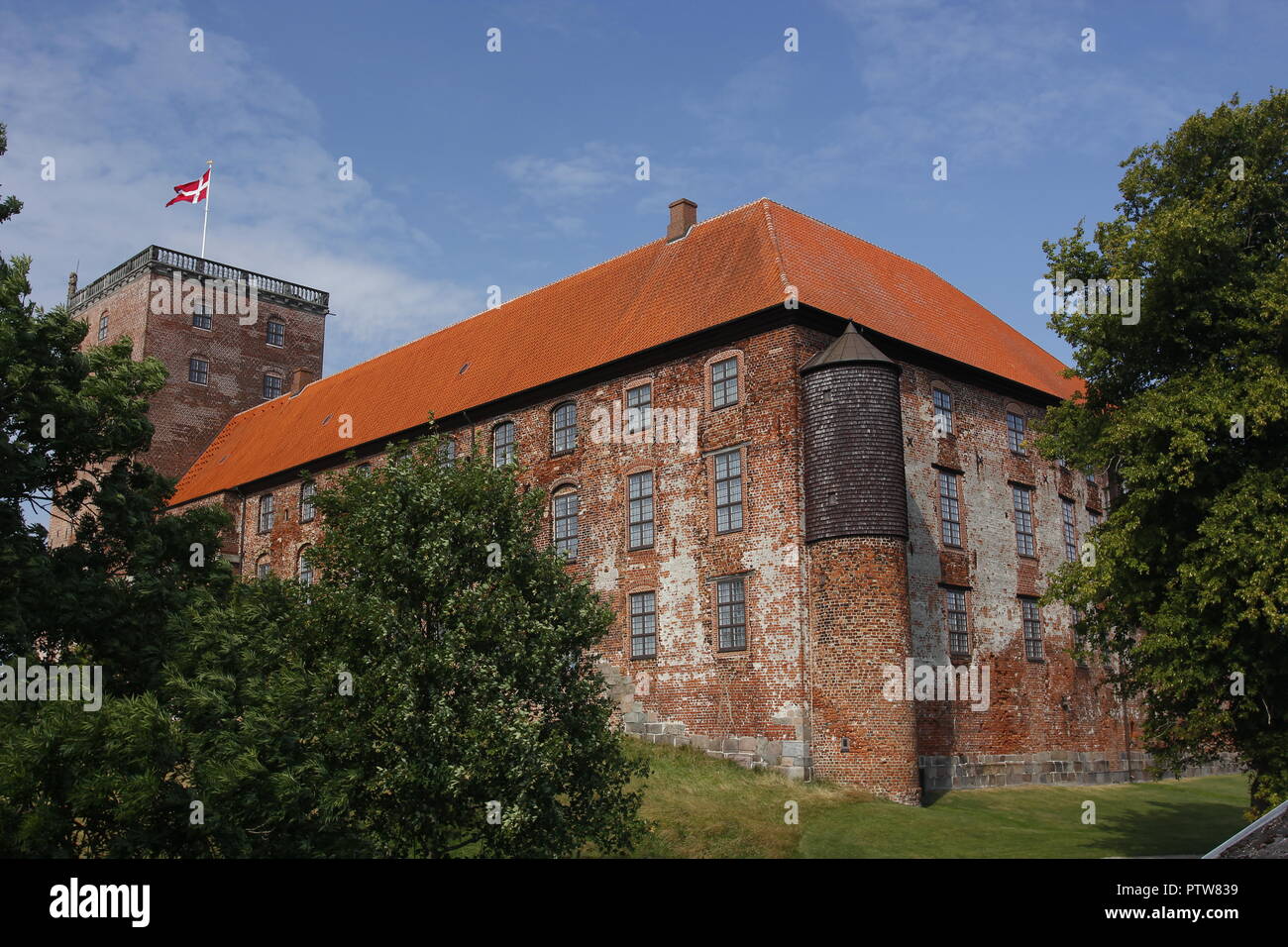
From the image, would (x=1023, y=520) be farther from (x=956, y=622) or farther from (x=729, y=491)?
(x=729, y=491)

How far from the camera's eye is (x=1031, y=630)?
95.5 feet

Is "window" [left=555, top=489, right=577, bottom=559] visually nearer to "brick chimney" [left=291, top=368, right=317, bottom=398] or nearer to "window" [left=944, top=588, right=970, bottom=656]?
"window" [left=944, top=588, right=970, bottom=656]

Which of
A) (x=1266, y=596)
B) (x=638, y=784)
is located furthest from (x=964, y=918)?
(x=638, y=784)

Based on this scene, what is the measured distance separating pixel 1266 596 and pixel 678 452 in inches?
566

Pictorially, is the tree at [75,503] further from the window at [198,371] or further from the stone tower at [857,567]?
the window at [198,371]

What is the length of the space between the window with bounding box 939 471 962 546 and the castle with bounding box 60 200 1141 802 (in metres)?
0.08

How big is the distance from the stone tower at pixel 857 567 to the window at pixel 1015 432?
22.9ft

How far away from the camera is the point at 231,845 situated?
35.3 ft

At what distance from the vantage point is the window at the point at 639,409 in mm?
28156

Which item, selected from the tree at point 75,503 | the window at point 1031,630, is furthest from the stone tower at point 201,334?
the window at point 1031,630

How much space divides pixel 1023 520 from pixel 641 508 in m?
10.9

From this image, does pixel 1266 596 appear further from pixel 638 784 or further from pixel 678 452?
pixel 678 452

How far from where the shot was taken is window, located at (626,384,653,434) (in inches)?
1109

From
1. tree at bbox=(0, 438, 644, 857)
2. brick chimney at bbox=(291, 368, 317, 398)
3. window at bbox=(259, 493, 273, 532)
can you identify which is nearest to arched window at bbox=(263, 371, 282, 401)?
brick chimney at bbox=(291, 368, 317, 398)
